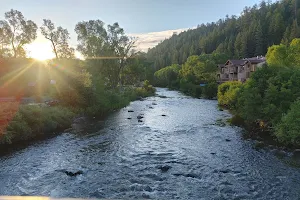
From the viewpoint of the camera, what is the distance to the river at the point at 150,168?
13203 millimetres

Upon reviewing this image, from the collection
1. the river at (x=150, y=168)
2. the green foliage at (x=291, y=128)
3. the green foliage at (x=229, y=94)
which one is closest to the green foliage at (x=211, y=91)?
the green foliage at (x=229, y=94)

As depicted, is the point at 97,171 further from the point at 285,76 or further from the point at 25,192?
the point at 285,76

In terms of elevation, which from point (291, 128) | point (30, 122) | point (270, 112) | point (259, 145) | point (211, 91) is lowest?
point (211, 91)

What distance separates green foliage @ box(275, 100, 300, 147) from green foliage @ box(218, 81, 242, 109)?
58.9 ft

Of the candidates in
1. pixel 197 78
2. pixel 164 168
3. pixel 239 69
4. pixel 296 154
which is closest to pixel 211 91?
pixel 239 69

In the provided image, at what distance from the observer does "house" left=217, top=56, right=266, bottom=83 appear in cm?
7344

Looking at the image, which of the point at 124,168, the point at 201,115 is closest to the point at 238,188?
the point at 124,168

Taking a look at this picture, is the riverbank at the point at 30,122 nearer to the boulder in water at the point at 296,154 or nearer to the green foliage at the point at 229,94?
the boulder in water at the point at 296,154

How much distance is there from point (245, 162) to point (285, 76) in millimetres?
12323

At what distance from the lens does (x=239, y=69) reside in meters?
81.2

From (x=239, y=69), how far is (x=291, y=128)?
64.9m

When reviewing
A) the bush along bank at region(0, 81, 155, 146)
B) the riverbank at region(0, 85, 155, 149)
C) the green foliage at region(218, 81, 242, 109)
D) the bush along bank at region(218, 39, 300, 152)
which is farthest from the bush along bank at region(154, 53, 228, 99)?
the bush along bank at region(0, 81, 155, 146)

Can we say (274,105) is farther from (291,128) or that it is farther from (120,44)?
(120,44)

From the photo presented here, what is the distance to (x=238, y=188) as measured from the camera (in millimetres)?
13516
